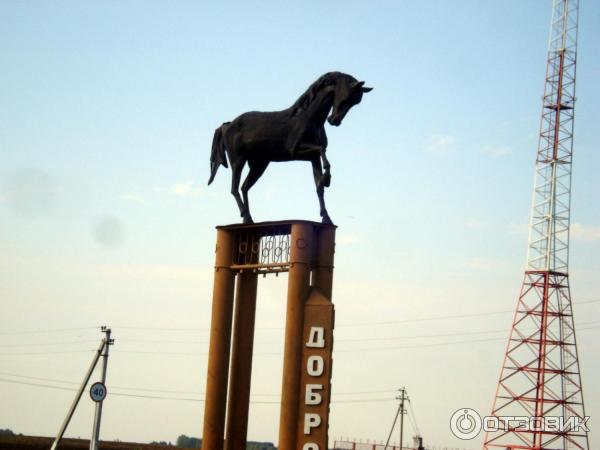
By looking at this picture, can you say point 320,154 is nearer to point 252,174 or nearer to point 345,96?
point 345,96

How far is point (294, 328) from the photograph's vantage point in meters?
20.2

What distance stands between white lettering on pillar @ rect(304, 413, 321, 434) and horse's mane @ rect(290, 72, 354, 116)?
6.82 meters

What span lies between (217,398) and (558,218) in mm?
42077


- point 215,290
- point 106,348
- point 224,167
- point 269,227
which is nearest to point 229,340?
point 215,290

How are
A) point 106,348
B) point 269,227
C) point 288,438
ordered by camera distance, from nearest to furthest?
point 288,438 → point 269,227 → point 106,348

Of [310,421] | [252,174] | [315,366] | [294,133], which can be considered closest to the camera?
[310,421]

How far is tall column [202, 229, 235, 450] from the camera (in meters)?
22.1

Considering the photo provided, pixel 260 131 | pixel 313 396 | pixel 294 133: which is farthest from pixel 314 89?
pixel 313 396

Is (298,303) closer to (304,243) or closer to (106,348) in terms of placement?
(304,243)

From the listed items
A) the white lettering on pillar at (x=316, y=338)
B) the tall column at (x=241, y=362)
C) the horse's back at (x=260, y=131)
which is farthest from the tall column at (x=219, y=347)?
the white lettering on pillar at (x=316, y=338)

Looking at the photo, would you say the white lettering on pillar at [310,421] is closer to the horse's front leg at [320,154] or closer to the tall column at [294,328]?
the tall column at [294,328]

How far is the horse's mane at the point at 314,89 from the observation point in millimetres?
21750

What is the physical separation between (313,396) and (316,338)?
116 cm

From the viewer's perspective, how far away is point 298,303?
20281 millimetres
